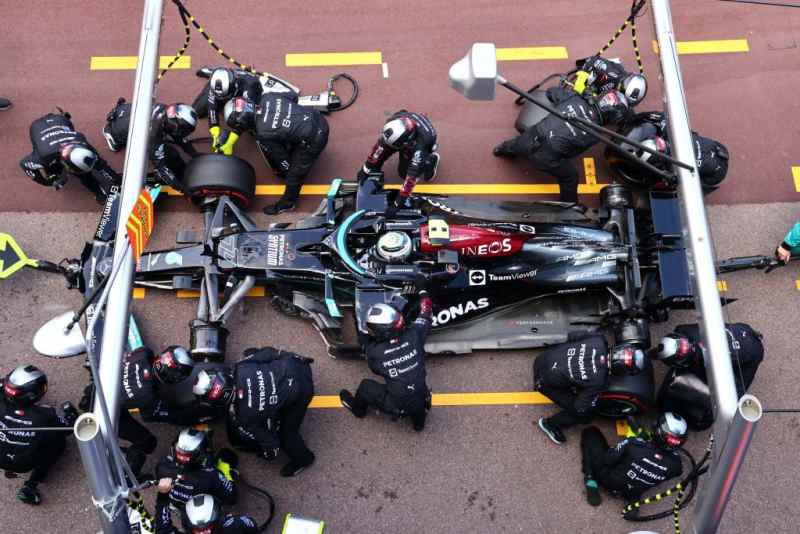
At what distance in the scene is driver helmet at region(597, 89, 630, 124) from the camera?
8.17m

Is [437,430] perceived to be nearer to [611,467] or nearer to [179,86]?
[611,467]

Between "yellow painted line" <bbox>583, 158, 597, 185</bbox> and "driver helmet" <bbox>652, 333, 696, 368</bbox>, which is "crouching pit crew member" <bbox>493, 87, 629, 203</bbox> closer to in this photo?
"yellow painted line" <bbox>583, 158, 597, 185</bbox>

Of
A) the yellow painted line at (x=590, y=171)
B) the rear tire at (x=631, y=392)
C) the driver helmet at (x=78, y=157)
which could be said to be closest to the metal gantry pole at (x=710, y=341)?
the rear tire at (x=631, y=392)

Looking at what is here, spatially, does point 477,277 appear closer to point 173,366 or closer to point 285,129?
point 285,129

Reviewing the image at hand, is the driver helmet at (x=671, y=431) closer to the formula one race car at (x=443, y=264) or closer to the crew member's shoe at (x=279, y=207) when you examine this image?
the formula one race car at (x=443, y=264)

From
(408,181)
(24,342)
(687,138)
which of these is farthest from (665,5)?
(24,342)

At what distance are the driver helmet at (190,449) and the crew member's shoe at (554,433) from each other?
3721 millimetres

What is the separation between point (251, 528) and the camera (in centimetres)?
685

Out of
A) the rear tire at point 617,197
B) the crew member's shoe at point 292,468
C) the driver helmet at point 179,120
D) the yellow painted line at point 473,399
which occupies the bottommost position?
the crew member's shoe at point 292,468

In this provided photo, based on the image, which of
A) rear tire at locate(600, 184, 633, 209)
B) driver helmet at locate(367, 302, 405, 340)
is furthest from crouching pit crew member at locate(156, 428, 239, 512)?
rear tire at locate(600, 184, 633, 209)

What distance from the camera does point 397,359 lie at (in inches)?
274

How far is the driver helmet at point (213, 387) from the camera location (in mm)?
6613

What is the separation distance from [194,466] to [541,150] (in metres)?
5.29

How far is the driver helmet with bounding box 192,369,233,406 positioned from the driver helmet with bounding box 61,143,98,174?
10.2 ft
